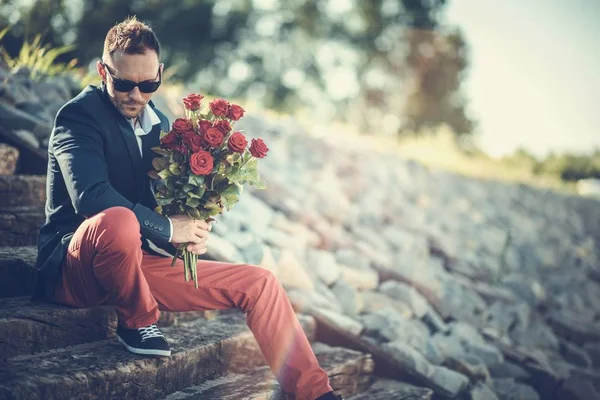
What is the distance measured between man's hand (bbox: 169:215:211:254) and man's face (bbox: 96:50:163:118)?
60 centimetres

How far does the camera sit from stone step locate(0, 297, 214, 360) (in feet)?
8.05

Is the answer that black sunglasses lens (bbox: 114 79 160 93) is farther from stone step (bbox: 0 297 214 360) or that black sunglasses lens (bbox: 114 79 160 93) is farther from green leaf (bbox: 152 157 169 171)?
stone step (bbox: 0 297 214 360)

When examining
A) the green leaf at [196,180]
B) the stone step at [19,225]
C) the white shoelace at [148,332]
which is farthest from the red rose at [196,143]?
the stone step at [19,225]

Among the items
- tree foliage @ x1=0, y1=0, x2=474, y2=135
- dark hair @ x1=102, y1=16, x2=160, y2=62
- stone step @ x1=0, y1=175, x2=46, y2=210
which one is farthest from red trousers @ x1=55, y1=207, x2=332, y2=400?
tree foliage @ x1=0, y1=0, x2=474, y2=135

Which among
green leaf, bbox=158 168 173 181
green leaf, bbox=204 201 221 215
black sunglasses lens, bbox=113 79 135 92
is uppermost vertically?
black sunglasses lens, bbox=113 79 135 92

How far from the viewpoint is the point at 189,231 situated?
2660 mm

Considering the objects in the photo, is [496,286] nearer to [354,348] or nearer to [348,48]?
[354,348]

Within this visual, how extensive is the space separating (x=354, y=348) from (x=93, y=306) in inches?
70.0

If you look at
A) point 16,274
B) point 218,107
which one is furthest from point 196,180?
point 16,274

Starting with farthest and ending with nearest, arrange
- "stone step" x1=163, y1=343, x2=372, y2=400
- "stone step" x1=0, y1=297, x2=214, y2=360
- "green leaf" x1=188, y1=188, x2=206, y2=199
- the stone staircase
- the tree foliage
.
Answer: the tree foliage → "stone step" x1=163, y1=343, x2=372, y2=400 → "green leaf" x1=188, y1=188, x2=206, y2=199 → "stone step" x1=0, y1=297, x2=214, y2=360 → the stone staircase

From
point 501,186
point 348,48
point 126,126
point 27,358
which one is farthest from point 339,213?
point 348,48

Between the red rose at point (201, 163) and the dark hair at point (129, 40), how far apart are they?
598mm

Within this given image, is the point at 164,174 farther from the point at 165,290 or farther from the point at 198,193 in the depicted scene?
the point at 165,290

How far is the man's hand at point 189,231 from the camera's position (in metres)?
2.64
